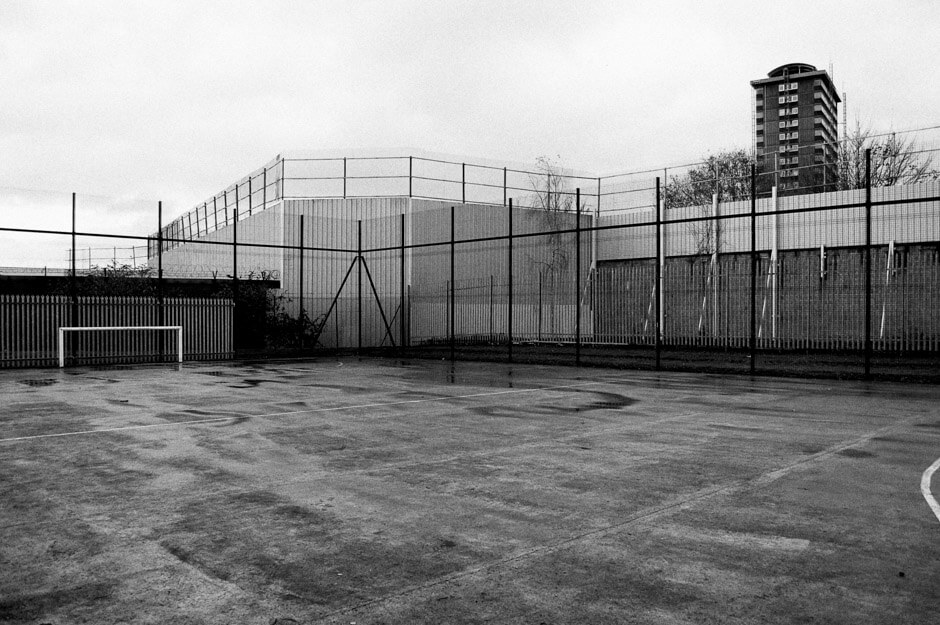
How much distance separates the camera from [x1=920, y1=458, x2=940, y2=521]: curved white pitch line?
495 cm

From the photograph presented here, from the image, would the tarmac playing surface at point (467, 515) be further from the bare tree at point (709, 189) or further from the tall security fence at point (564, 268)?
the bare tree at point (709, 189)

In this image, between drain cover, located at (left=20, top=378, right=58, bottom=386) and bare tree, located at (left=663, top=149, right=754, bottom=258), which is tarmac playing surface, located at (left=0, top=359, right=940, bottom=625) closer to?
drain cover, located at (left=20, top=378, right=58, bottom=386)

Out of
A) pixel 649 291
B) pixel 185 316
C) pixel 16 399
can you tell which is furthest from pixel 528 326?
pixel 16 399

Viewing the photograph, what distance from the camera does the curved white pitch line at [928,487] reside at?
16.2ft

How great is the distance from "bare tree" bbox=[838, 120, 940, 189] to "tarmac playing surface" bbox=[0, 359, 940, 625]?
81.1ft

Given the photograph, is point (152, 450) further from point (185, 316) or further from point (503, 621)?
point (185, 316)

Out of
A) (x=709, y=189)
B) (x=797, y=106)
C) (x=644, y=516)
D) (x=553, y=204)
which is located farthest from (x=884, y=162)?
(x=797, y=106)

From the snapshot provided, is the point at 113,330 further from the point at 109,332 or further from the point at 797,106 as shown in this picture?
the point at 797,106

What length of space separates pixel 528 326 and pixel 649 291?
15.1 feet

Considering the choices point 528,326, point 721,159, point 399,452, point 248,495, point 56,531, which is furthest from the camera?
point 721,159

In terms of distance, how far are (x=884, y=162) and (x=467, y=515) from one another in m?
35.3

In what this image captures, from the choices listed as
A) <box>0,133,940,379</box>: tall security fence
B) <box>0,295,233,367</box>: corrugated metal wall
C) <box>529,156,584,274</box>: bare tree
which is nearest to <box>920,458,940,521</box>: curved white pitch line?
<box>0,133,940,379</box>: tall security fence

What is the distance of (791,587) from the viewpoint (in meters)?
3.54

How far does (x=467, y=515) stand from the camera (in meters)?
4.79
